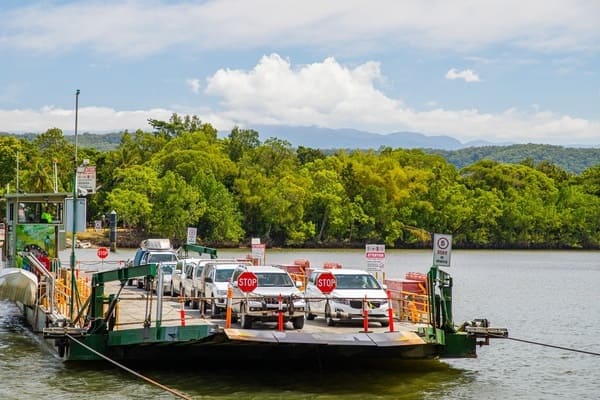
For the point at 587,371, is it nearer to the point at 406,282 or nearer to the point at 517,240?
the point at 406,282

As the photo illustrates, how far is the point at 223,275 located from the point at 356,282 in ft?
14.7

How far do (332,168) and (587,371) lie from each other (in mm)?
129817

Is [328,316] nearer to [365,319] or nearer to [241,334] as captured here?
[365,319]

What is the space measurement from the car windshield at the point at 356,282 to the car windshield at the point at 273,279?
1483 millimetres

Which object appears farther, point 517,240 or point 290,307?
point 517,240

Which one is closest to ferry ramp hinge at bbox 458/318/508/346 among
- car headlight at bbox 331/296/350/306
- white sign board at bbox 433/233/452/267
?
white sign board at bbox 433/233/452/267

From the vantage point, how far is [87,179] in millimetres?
29766

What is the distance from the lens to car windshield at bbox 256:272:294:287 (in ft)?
88.0

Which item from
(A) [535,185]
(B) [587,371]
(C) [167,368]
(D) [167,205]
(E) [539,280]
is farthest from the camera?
(A) [535,185]

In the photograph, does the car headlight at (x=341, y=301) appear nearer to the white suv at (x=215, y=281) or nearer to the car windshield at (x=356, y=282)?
the car windshield at (x=356, y=282)

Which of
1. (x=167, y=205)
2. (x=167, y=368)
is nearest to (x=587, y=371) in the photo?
(x=167, y=368)

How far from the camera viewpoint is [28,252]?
1569 inches

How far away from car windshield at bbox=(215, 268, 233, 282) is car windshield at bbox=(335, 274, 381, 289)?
3.79 m

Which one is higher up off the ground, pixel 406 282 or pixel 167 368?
pixel 406 282
